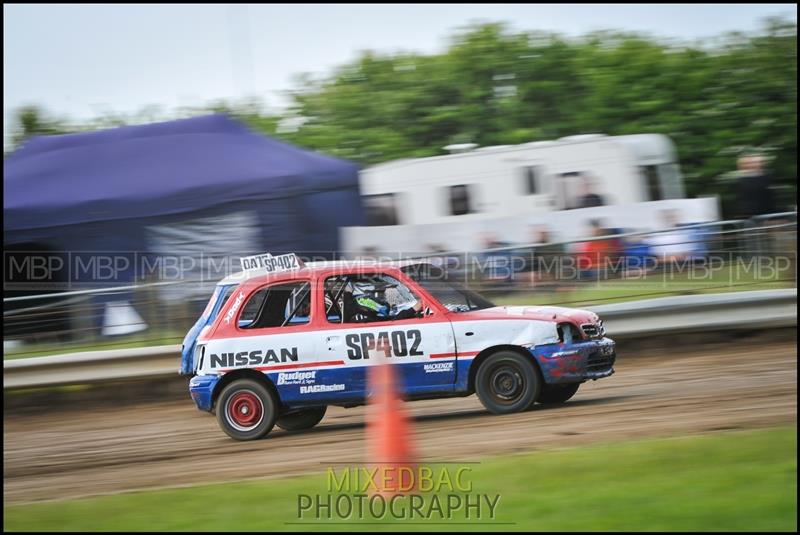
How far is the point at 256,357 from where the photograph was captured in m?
9.64

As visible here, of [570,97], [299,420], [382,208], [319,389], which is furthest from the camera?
[570,97]

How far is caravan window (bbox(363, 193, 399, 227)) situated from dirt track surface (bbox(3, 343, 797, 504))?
21.6 ft

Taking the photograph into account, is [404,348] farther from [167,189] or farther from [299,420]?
[167,189]

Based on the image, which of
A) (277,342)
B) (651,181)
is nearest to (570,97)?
(651,181)

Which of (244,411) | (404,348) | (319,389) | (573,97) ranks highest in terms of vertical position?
(573,97)

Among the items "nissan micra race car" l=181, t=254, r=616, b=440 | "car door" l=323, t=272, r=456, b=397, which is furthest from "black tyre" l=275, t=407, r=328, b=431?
"car door" l=323, t=272, r=456, b=397

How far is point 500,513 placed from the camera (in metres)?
5.81

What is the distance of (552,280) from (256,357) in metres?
4.36

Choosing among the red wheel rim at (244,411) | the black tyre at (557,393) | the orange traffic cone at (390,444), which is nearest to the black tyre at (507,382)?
the black tyre at (557,393)

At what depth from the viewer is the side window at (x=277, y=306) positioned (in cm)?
970

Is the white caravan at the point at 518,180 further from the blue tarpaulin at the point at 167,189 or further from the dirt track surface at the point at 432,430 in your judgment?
the dirt track surface at the point at 432,430

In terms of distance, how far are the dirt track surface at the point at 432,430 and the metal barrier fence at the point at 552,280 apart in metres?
0.93

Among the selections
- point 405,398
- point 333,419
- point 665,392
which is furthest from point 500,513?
point 333,419

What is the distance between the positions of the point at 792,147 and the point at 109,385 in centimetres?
1581
